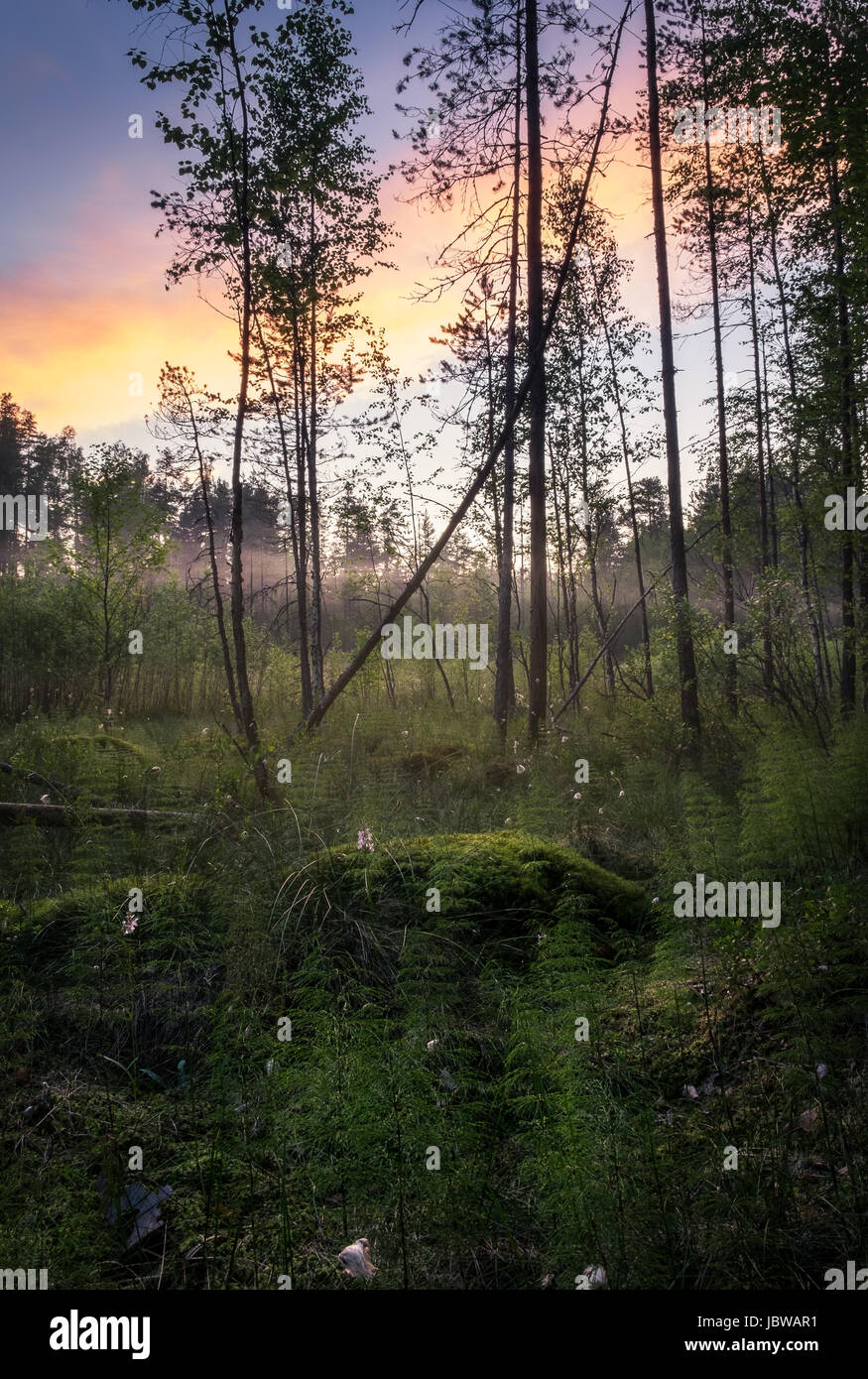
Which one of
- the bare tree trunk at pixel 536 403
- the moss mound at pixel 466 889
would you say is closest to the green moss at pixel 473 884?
the moss mound at pixel 466 889

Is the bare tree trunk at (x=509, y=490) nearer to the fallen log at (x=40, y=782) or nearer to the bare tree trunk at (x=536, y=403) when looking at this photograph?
the bare tree trunk at (x=536, y=403)

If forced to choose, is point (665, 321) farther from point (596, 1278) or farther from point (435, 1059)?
point (596, 1278)

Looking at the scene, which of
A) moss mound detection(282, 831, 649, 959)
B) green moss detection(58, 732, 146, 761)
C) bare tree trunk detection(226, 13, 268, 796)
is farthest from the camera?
green moss detection(58, 732, 146, 761)

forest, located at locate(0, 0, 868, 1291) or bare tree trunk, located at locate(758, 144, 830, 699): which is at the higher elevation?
bare tree trunk, located at locate(758, 144, 830, 699)

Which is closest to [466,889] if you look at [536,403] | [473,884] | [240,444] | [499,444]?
[473,884]

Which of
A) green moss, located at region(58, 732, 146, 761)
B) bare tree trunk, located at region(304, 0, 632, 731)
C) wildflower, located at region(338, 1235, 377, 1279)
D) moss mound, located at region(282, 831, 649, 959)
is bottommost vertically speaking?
wildflower, located at region(338, 1235, 377, 1279)

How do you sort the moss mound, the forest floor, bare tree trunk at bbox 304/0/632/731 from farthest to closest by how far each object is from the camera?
bare tree trunk at bbox 304/0/632/731 < the moss mound < the forest floor

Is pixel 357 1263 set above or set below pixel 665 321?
below

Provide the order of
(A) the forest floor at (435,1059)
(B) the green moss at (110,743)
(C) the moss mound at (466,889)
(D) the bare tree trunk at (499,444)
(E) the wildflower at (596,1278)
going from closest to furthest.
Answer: (E) the wildflower at (596,1278) < (A) the forest floor at (435,1059) < (C) the moss mound at (466,889) < (D) the bare tree trunk at (499,444) < (B) the green moss at (110,743)

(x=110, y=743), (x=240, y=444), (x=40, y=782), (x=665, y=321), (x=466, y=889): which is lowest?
(x=466, y=889)

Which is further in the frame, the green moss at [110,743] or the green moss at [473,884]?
the green moss at [110,743]

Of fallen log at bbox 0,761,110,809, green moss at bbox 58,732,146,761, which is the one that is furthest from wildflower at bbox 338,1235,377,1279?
green moss at bbox 58,732,146,761

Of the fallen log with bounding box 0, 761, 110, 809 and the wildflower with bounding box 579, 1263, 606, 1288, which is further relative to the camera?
the fallen log with bounding box 0, 761, 110, 809

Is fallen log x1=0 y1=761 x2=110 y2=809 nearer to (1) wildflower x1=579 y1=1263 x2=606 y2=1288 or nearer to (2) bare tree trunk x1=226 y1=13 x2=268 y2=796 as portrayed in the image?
(2) bare tree trunk x1=226 y1=13 x2=268 y2=796
